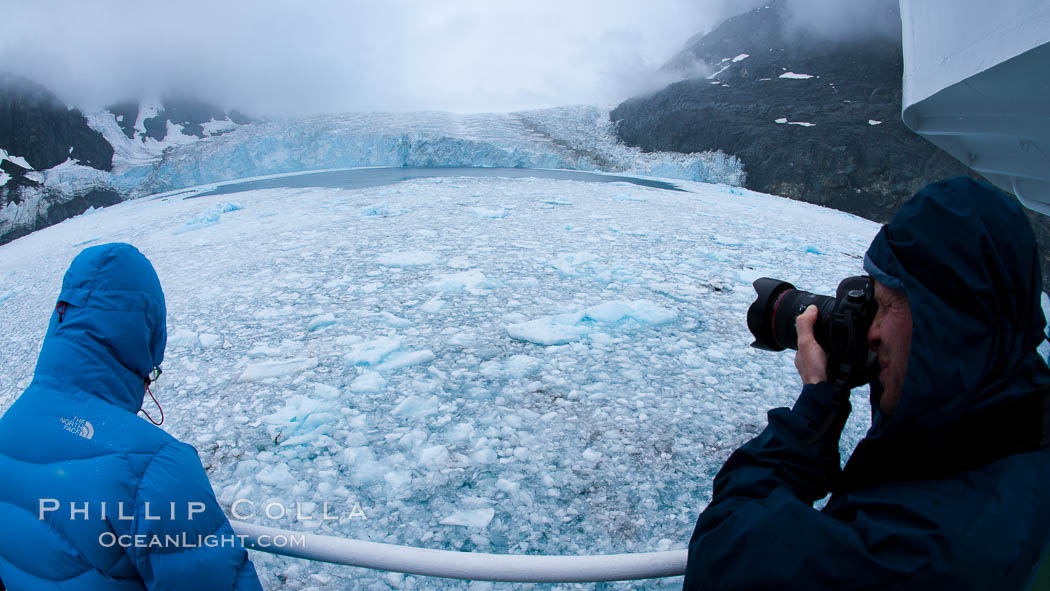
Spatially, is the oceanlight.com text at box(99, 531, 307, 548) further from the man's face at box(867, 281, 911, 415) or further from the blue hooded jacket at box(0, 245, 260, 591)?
the man's face at box(867, 281, 911, 415)

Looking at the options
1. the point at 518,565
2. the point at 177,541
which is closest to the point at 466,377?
the point at 518,565

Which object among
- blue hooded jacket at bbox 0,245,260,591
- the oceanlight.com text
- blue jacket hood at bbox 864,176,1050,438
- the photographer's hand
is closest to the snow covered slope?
the oceanlight.com text

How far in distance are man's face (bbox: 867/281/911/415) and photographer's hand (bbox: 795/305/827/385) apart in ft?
0.27

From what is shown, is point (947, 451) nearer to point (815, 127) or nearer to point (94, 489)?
point (94, 489)

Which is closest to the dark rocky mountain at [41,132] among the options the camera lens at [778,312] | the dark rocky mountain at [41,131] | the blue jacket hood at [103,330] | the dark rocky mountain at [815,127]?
the dark rocky mountain at [41,131]

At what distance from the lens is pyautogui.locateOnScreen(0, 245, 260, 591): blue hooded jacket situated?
797 mm

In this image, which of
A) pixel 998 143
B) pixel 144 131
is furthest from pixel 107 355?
pixel 144 131

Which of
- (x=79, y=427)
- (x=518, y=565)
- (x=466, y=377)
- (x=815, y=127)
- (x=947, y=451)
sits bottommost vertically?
(x=466, y=377)

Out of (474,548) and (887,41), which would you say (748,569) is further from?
(887,41)

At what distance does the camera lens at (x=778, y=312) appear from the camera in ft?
3.43

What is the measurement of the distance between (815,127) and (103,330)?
30176 millimetres

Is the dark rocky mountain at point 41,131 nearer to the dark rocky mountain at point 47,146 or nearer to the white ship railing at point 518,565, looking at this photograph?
the dark rocky mountain at point 47,146

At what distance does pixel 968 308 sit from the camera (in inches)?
25.1

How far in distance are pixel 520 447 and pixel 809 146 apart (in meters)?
27.7
